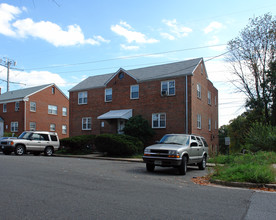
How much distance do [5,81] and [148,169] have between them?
40224mm

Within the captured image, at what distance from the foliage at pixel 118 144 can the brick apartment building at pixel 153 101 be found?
12.1ft

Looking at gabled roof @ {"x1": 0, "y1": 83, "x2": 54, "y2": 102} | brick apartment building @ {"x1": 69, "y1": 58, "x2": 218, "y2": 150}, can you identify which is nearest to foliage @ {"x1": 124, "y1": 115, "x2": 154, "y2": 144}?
brick apartment building @ {"x1": 69, "y1": 58, "x2": 218, "y2": 150}

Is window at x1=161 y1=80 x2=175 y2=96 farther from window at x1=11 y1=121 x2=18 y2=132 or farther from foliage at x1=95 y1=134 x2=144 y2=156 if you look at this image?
window at x1=11 y1=121 x2=18 y2=132

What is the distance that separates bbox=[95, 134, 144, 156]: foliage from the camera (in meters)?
20.8

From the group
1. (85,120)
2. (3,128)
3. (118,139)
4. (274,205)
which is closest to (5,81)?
(3,128)

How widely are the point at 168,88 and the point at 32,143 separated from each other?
40.4 feet

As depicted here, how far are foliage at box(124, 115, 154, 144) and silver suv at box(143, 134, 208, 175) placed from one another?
1005cm

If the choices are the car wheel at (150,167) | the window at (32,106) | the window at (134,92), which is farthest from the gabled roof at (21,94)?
the car wheel at (150,167)

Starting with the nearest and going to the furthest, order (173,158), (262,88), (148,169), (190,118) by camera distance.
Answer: (173,158) < (148,169) < (190,118) < (262,88)

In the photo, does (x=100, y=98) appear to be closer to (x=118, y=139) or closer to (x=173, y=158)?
(x=118, y=139)

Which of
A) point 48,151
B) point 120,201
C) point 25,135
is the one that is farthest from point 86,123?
point 120,201

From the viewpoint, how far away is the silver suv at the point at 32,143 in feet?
68.9

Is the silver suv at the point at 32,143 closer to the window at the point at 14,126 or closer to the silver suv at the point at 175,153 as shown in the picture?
the silver suv at the point at 175,153

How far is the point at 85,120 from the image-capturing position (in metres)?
30.4
